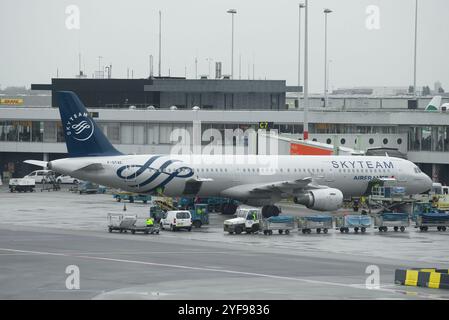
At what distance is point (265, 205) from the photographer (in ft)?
248

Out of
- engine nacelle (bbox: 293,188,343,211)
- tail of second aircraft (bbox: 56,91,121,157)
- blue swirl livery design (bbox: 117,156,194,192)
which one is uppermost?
tail of second aircraft (bbox: 56,91,121,157)

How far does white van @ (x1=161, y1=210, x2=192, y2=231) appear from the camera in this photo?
6469cm

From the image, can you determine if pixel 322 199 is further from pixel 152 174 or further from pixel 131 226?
pixel 131 226

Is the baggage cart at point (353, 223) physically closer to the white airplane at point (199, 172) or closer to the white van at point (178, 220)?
the white airplane at point (199, 172)

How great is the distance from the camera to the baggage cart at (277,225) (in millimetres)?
63500

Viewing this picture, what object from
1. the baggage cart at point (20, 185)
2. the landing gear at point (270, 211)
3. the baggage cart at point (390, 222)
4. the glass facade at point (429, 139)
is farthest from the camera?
the baggage cart at point (20, 185)

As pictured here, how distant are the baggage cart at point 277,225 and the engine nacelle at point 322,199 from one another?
866 cm

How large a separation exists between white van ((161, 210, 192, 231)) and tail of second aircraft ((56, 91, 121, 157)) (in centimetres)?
1046

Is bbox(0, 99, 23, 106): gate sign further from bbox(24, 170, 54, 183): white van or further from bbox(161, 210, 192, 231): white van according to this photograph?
bbox(161, 210, 192, 231): white van

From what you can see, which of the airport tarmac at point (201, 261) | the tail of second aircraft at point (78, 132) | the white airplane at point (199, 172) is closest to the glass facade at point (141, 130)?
the white airplane at point (199, 172)

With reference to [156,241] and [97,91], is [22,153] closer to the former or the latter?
[97,91]

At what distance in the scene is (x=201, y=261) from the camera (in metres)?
48.7

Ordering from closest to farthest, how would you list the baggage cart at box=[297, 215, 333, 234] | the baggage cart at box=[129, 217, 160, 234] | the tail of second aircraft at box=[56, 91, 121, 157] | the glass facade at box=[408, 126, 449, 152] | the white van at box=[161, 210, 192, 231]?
the baggage cart at box=[129, 217, 160, 234] → the baggage cart at box=[297, 215, 333, 234] → the white van at box=[161, 210, 192, 231] → the tail of second aircraft at box=[56, 91, 121, 157] → the glass facade at box=[408, 126, 449, 152]

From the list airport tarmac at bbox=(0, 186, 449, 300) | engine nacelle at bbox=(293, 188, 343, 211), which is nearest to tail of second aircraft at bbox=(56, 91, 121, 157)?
airport tarmac at bbox=(0, 186, 449, 300)
